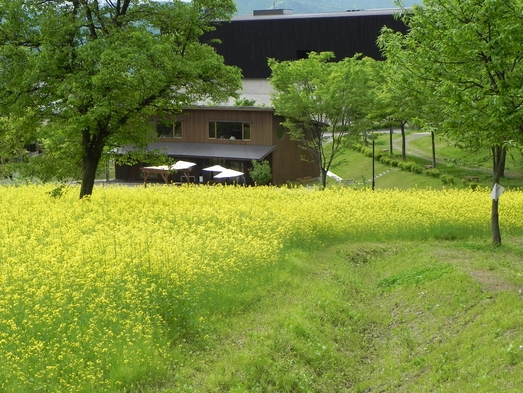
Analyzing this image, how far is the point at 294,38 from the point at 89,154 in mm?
57709

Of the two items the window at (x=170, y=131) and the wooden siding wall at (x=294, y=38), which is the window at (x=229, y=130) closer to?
the window at (x=170, y=131)

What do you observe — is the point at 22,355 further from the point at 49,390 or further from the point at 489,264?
the point at 489,264

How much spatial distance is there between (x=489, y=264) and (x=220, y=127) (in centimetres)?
4094

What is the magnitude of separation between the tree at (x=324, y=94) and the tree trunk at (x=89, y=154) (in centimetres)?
1939

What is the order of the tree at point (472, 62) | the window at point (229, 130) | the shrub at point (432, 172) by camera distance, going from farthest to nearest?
1. the window at point (229, 130)
2. the shrub at point (432, 172)
3. the tree at point (472, 62)

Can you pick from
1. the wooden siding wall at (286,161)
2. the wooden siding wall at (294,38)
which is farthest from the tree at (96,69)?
the wooden siding wall at (294,38)

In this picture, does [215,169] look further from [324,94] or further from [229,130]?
[324,94]

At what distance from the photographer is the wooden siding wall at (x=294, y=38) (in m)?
78.2

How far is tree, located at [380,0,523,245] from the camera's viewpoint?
50.8ft

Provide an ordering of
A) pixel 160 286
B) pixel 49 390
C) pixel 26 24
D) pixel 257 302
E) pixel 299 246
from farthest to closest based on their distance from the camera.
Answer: pixel 26 24 → pixel 299 246 → pixel 257 302 → pixel 160 286 → pixel 49 390

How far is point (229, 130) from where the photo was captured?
57844 mm

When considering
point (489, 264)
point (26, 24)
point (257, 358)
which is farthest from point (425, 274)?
point (26, 24)

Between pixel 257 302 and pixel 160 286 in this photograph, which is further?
pixel 257 302

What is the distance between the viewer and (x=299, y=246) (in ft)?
72.1
